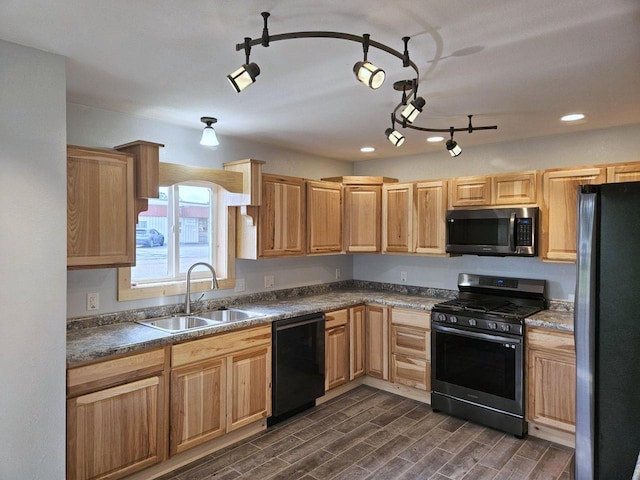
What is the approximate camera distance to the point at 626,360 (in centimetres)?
124

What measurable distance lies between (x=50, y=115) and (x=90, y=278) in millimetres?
1263

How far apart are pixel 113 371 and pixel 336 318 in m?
2.03

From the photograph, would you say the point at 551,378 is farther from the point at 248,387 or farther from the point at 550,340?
the point at 248,387

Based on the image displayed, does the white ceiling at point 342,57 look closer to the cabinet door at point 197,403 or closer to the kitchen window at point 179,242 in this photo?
the kitchen window at point 179,242

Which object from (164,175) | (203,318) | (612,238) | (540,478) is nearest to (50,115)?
(164,175)

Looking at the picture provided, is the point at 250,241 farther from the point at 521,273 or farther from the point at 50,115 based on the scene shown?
the point at 521,273

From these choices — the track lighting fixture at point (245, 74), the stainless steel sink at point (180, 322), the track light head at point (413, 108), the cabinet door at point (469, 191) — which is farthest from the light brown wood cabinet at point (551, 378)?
the track lighting fixture at point (245, 74)

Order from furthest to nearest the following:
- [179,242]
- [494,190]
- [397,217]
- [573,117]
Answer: [397,217] < [494,190] < [179,242] < [573,117]

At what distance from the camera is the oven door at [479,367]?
3330mm

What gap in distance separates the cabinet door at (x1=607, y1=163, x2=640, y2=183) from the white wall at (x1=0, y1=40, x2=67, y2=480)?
3.60 metres

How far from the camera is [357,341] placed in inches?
167

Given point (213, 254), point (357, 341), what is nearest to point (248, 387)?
point (213, 254)

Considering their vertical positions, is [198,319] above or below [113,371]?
Answer: above

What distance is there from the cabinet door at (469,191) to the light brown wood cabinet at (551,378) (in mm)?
1192
